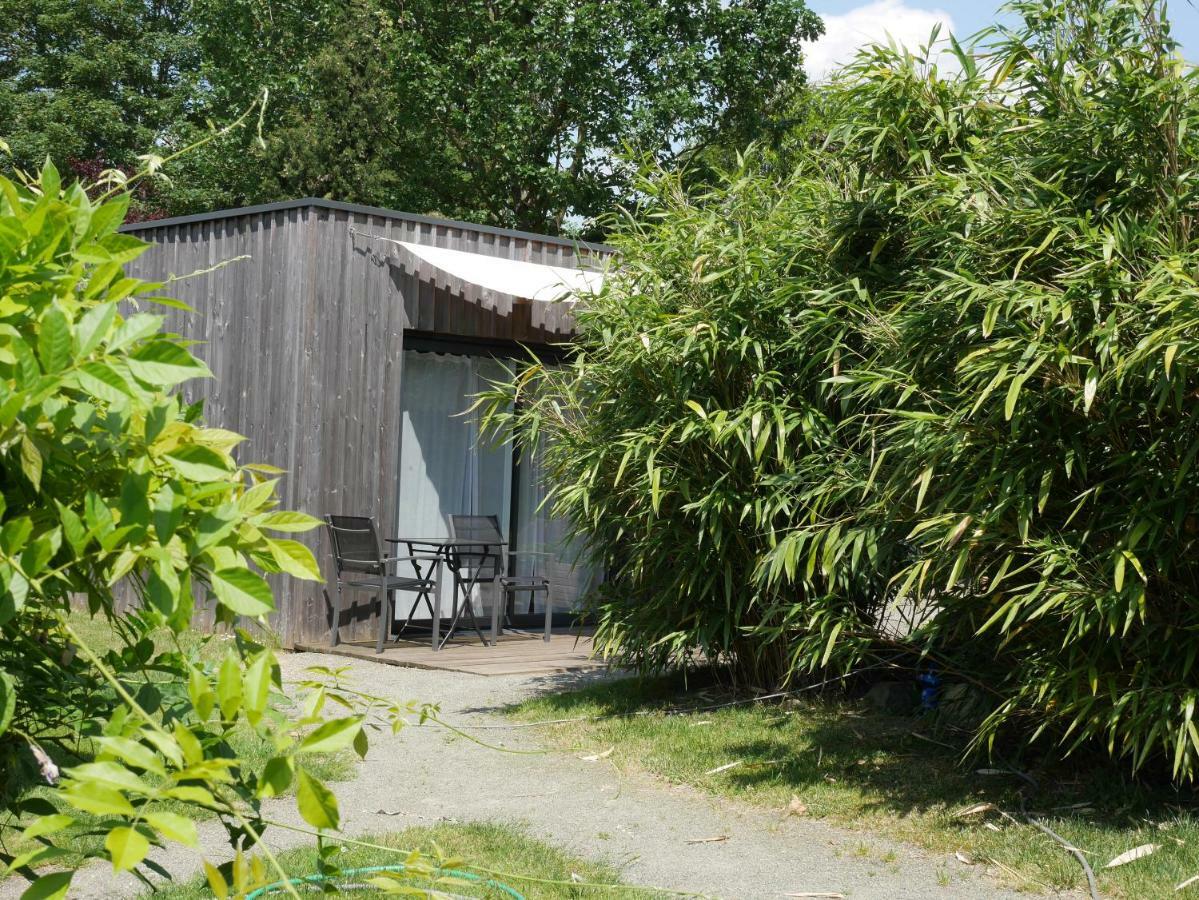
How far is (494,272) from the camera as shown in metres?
8.99

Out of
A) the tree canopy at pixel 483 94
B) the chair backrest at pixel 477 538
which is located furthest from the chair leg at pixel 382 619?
the tree canopy at pixel 483 94

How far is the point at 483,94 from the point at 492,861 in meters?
18.0

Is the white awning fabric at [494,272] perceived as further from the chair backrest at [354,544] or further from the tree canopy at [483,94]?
the tree canopy at [483,94]

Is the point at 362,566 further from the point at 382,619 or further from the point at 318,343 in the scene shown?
the point at 318,343

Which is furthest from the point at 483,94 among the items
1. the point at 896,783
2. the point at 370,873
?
the point at 370,873

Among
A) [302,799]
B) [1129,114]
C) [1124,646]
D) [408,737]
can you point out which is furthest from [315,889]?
[1129,114]

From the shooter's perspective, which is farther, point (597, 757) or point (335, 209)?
point (335, 209)

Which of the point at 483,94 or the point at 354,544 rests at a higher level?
the point at 483,94

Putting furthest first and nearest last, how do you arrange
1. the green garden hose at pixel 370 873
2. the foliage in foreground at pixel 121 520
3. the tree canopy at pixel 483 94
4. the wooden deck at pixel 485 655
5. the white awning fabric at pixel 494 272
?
the tree canopy at pixel 483 94 < the white awning fabric at pixel 494 272 < the wooden deck at pixel 485 655 < the green garden hose at pixel 370 873 < the foliage in foreground at pixel 121 520

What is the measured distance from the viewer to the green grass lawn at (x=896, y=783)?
4.04 m

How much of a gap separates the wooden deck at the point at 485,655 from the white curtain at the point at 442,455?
47 centimetres

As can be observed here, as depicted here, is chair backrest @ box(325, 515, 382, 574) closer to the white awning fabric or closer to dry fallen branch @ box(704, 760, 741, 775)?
the white awning fabric

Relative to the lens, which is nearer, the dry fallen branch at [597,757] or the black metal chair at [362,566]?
the dry fallen branch at [597,757]

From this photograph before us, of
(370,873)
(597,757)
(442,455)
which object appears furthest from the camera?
(442,455)
